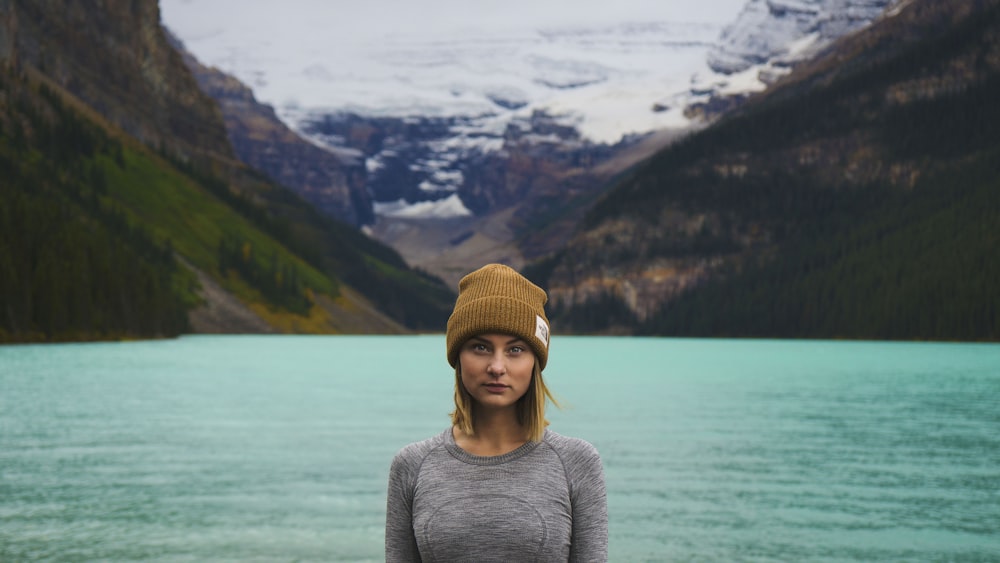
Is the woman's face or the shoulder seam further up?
the woman's face

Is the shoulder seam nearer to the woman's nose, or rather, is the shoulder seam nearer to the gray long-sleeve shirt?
the gray long-sleeve shirt

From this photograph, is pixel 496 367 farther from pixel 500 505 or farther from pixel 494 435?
pixel 500 505

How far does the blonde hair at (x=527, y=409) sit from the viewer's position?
7.46 m

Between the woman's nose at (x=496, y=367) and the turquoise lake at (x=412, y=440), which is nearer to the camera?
the woman's nose at (x=496, y=367)

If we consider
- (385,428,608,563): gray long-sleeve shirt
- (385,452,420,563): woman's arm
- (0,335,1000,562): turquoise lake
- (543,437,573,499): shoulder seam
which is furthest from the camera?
(0,335,1000,562): turquoise lake

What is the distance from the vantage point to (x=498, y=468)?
744cm

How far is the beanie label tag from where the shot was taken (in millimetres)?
7603

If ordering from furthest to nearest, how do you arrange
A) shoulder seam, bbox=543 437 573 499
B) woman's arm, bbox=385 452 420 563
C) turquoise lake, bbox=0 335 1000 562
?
turquoise lake, bbox=0 335 1000 562
woman's arm, bbox=385 452 420 563
shoulder seam, bbox=543 437 573 499

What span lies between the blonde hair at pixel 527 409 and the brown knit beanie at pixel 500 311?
20 centimetres

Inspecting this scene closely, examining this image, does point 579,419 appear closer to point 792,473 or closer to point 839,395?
point 792,473

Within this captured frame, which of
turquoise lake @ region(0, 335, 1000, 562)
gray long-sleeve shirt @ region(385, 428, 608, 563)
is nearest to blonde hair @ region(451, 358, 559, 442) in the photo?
gray long-sleeve shirt @ region(385, 428, 608, 563)

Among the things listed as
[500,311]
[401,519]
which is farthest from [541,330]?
[401,519]

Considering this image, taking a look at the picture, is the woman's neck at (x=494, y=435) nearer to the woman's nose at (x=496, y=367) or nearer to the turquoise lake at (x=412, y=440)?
the woman's nose at (x=496, y=367)

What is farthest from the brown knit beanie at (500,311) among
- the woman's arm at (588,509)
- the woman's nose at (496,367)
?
the woman's arm at (588,509)
